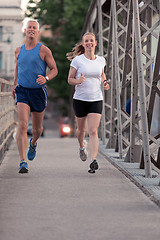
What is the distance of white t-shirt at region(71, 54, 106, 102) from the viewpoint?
10.8 meters

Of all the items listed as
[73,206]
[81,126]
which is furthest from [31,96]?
[73,206]

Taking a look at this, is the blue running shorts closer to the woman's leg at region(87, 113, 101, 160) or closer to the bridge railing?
the woman's leg at region(87, 113, 101, 160)

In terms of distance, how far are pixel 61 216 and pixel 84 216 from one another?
209 mm

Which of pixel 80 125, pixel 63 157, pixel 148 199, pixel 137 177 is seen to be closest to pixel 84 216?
pixel 148 199

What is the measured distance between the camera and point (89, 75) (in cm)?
1078

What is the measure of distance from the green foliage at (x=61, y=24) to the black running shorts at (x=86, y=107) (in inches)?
1601

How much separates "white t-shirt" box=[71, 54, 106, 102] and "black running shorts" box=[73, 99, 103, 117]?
0.23ft

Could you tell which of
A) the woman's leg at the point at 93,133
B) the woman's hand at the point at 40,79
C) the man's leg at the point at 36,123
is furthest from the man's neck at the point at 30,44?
the woman's leg at the point at 93,133

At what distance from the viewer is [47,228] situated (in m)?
6.38

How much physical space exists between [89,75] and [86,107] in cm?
52

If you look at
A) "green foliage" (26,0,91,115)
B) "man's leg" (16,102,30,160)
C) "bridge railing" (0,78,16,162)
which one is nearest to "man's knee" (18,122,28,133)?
"man's leg" (16,102,30,160)

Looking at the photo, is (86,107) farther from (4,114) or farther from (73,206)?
(73,206)

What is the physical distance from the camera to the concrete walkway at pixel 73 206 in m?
6.20

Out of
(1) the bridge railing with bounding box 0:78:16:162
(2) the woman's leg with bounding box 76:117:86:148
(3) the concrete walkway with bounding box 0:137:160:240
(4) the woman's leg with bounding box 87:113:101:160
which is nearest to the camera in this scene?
(3) the concrete walkway with bounding box 0:137:160:240
